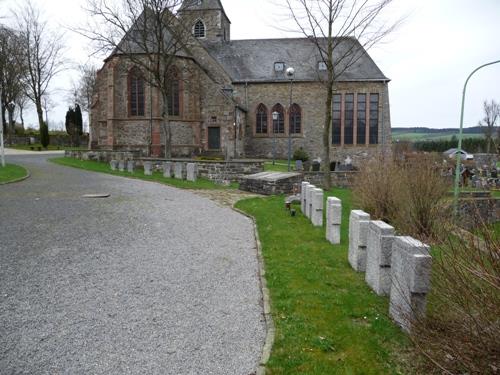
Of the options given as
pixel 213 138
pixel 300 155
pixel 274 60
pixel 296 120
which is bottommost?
pixel 300 155

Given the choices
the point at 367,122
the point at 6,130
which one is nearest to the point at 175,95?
the point at 367,122

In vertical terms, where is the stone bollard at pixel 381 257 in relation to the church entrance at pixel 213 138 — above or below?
below

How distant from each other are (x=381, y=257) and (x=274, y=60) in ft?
116

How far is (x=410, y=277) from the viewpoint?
14.1 ft

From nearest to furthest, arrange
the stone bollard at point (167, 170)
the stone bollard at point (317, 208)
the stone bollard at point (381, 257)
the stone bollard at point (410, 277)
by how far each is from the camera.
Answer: the stone bollard at point (410, 277), the stone bollard at point (381, 257), the stone bollard at point (317, 208), the stone bollard at point (167, 170)

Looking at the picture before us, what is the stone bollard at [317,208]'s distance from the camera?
9.90 m

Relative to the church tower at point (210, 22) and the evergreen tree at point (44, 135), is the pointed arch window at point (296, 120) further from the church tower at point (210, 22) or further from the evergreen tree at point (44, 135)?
the evergreen tree at point (44, 135)

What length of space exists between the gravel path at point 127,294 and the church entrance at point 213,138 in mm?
23616

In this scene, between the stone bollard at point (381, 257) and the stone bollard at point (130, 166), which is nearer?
the stone bollard at point (381, 257)

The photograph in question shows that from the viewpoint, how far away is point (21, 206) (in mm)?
11430

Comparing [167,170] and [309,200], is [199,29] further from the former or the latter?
[309,200]

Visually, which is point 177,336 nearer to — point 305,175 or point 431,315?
point 431,315

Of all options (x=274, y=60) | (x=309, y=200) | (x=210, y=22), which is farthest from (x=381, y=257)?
(x=210, y=22)

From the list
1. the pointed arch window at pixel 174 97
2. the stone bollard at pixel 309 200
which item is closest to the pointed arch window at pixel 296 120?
the pointed arch window at pixel 174 97
